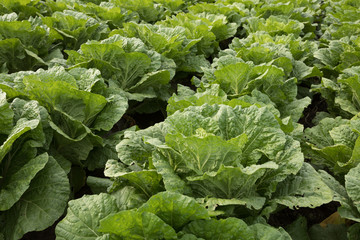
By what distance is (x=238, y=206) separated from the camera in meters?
2.09

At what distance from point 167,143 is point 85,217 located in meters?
0.63

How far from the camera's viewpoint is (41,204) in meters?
2.36

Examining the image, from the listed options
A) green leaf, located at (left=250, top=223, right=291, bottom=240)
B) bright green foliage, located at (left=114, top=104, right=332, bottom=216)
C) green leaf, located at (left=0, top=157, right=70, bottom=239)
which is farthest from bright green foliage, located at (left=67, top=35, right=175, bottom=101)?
green leaf, located at (left=250, top=223, right=291, bottom=240)

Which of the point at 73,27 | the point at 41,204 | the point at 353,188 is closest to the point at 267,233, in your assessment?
the point at 353,188

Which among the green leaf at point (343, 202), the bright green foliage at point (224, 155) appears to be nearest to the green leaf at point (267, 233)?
the bright green foliage at point (224, 155)

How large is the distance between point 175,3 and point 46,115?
4.79m

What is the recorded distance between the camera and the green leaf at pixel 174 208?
1599mm

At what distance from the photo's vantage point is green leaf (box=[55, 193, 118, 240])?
1.86 meters

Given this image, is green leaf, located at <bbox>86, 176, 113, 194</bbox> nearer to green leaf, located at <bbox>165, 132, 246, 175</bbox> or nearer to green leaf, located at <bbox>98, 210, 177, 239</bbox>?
green leaf, located at <bbox>165, 132, 246, 175</bbox>

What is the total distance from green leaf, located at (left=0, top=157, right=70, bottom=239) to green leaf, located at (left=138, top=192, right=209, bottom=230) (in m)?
1.01

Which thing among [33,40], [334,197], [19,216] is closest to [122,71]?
[33,40]

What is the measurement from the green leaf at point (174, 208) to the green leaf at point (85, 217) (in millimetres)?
403

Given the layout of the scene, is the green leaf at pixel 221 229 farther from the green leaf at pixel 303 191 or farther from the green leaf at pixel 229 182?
the green leaf at pixel 303 191

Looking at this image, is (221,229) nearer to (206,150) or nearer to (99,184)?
(206,150)
